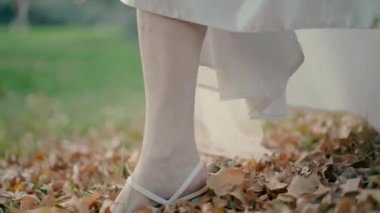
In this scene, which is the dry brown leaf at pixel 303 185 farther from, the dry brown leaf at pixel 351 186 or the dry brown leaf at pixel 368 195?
the dry brown leaf at pixel 368 195

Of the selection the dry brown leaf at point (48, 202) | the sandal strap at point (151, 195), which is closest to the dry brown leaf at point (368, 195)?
the sandal strap at point (151, 195)

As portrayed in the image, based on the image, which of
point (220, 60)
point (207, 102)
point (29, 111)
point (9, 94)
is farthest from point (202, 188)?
point (9, 94)

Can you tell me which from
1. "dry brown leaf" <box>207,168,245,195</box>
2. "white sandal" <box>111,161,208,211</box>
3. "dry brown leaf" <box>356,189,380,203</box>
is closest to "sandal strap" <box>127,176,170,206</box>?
"white sandal" <box>111,161,208,211</box>

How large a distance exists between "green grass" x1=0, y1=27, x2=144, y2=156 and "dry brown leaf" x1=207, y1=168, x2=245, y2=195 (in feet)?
6.83

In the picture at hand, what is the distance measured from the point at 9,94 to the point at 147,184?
4422mm

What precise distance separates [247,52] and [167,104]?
39 centimetres

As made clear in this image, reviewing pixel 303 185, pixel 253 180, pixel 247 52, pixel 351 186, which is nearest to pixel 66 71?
pixel 247 52

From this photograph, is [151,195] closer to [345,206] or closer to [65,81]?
[345,206]

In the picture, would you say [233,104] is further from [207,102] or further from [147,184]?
[147,184]

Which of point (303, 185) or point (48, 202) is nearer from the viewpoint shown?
point (303, 185)

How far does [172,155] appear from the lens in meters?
2.20

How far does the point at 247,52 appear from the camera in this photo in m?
2.47

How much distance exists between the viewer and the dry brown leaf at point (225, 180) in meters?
2.22

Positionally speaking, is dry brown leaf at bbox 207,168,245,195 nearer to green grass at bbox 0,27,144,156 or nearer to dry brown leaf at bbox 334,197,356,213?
dry brown leaf at bbox 334,197,356,213
